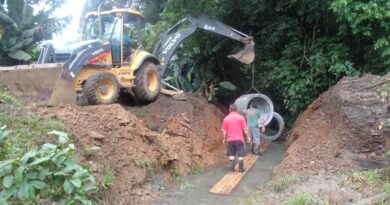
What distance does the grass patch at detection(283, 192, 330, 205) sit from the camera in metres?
6.11

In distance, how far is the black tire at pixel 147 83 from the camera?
38.2 ft

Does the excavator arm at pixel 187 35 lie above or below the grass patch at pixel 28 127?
above

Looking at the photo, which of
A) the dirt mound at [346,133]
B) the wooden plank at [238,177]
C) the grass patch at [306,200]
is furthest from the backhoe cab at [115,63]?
the grass patch at [306,200]

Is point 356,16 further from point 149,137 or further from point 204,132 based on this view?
point 149,137

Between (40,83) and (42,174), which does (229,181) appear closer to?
(40,83)

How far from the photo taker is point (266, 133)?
14961 millimetres

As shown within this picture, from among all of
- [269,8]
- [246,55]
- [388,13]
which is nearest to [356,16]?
[388,13]

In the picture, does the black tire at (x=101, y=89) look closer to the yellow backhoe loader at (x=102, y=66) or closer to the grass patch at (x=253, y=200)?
the yellow backhoe loader at (x=102, y=66)

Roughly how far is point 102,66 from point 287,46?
6672 millimetres

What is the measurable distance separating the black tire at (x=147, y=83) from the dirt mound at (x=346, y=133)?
4.16 m

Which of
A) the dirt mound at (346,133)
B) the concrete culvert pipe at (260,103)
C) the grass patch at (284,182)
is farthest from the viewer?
the concrete culvert pipe at (260,103)

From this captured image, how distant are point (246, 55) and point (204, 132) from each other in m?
3.18

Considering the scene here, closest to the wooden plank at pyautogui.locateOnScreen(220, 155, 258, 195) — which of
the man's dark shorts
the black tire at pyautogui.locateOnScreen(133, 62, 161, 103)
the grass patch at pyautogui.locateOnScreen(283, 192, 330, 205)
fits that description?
the man's dark shorts

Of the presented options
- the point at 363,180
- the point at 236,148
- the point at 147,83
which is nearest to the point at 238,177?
the point at 236,148
